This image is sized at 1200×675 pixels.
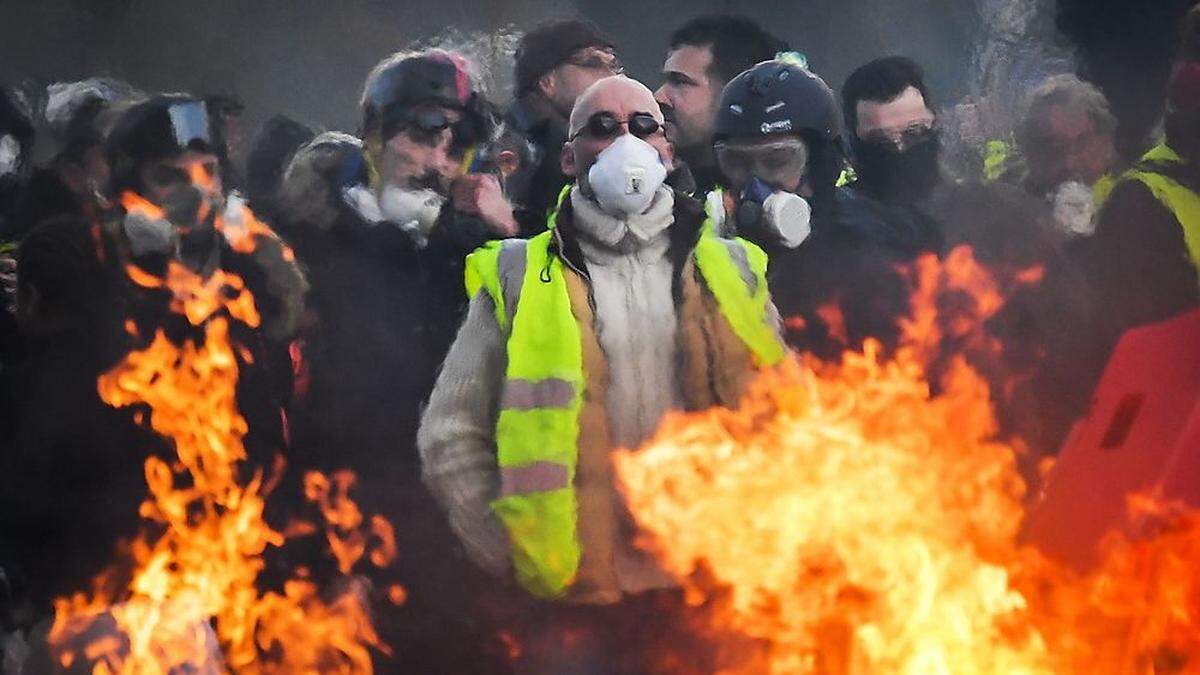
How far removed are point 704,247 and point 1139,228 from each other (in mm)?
1081

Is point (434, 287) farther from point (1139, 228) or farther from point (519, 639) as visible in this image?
point (1139, 228)

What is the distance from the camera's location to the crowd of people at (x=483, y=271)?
3107 mm

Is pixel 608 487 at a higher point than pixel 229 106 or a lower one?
lower

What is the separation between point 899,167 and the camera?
338 cm

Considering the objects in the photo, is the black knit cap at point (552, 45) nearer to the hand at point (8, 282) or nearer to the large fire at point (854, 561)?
the large fire at point (854, 561)

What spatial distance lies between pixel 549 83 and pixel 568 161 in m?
0.26

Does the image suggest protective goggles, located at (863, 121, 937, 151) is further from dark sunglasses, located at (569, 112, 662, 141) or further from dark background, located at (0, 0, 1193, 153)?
dark sunglasses, located at (569, 112, 662, 141)

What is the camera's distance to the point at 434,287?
3250 millimetres

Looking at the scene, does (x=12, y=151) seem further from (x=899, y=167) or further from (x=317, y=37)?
(x=899, y=167)

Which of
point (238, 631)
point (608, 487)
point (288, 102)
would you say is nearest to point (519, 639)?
point (608, 487)

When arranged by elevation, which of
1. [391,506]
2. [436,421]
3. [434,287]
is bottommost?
[391,506]

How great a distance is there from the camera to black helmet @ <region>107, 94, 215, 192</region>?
130 inches

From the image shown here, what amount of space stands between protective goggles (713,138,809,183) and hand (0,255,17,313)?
5.14 ft

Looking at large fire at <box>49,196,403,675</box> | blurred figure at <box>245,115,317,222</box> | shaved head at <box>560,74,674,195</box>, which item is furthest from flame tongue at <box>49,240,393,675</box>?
shaved head at <box>560,74,674,195</box>
